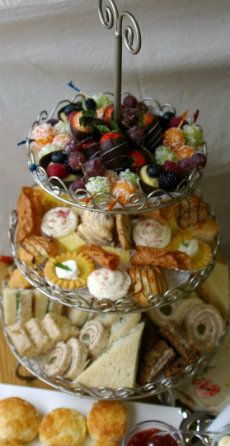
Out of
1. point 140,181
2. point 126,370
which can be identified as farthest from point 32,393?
point 140,181

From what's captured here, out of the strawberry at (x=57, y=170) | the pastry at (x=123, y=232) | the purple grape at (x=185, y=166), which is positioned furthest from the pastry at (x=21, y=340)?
the purple grape at (x=185, y=166)

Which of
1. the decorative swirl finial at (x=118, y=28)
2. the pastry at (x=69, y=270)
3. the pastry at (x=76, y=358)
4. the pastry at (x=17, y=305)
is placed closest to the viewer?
the decorative swirl finial at (x=118, y=28)

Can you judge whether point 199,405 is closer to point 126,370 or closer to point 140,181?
point 126,370

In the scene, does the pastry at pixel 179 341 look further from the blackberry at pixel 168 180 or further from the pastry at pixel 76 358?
the blackberry at pixel 168 180

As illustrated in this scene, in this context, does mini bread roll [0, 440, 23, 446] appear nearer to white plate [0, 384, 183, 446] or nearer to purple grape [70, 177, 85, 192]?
white plate [0, 384, 183, 446]

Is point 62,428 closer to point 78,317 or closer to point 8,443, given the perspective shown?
point 8,443

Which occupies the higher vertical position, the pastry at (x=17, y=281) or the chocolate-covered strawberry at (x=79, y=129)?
the chocolate-covered strawberry at (x=79, y=129)

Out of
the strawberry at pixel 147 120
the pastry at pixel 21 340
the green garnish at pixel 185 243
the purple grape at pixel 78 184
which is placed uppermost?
the strawberry at pixel 147 120
